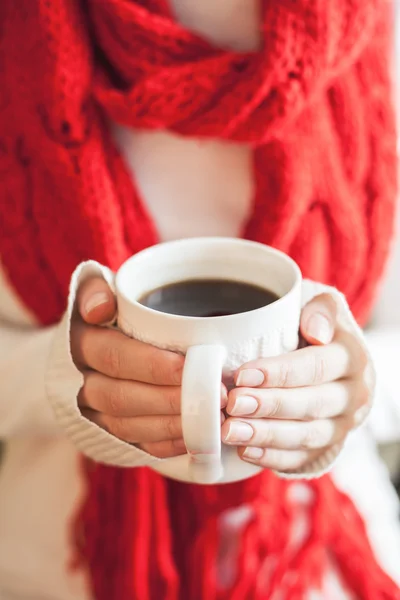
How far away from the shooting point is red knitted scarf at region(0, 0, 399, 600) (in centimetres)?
58

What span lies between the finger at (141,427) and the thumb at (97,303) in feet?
0.27

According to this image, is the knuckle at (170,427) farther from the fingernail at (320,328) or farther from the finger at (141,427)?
the fingernail at (320,328)

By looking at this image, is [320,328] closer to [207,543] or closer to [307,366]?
[307,366]

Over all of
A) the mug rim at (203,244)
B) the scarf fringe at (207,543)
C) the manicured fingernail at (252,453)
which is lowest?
the scarf fringe at (207,543)

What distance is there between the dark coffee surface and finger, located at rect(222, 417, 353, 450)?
98mm

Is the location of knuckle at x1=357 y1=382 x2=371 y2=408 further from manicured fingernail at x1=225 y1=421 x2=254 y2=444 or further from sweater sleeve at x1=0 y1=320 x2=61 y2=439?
sweater sleeve at x1=0 y1=320 x2=61 y2=439

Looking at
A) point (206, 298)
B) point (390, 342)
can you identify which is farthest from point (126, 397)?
point (390, 342)

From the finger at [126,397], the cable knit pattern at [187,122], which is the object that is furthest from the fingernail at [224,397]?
the cable knit pattern at [187,122]

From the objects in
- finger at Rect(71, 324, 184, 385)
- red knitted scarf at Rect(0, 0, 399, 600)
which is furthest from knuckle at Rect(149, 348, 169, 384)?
red knitted scarf at Rect(0, 0, 399, 600)

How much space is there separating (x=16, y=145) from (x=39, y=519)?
1.30 feet

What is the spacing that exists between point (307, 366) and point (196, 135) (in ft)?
0.81

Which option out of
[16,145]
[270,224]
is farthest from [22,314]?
[270,224]

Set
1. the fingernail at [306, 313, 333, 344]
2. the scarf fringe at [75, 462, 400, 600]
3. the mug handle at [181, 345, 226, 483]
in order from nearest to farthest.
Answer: the mug handle at [181, 345, 226, 483] → the fingernail at [306, 313, 333, 344] → the scarf fringe at [75, 462, 400, 600]

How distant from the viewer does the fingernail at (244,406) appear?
0.43 metres
